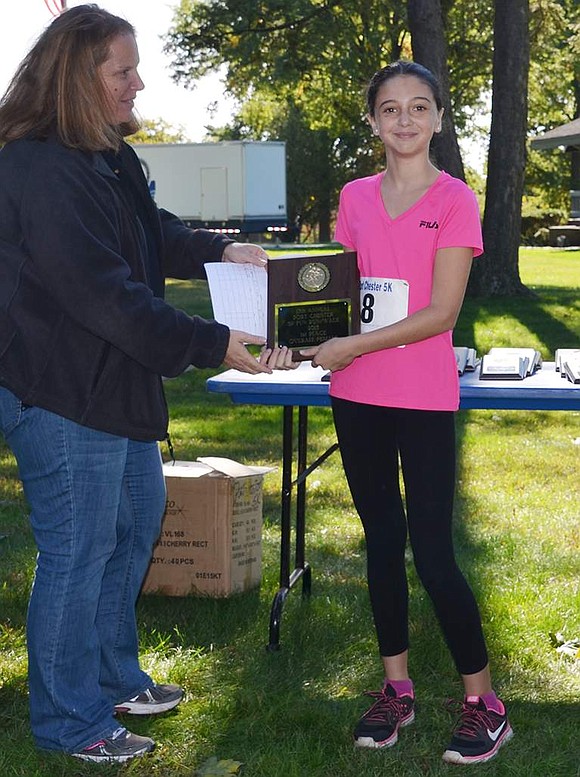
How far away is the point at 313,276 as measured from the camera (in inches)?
136

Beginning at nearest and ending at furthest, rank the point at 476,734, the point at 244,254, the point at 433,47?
→ the point at 476,734, the point at 244,254, the point at 433,47

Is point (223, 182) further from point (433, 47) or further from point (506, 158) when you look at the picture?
point (433, 47)

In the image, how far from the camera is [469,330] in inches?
512

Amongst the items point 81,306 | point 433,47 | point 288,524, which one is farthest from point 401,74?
point 433,47

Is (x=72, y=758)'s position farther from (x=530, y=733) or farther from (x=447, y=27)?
(x=447, y=27)

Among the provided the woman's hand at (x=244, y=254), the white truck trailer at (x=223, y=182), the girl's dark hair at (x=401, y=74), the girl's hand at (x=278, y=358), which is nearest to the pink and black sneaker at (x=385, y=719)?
the girl's hand at (x=278, y=358)

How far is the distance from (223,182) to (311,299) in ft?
124

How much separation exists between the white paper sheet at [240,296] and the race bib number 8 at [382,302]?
0.96ft

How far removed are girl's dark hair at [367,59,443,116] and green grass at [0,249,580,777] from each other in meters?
1.91

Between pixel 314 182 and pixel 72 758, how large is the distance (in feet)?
170

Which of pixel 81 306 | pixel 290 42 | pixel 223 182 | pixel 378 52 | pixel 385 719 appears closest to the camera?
pixel 81 306

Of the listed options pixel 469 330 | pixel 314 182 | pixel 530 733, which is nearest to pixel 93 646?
pixel 530 733

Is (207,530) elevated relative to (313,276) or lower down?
lower down

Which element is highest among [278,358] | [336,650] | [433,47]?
[433,47]
